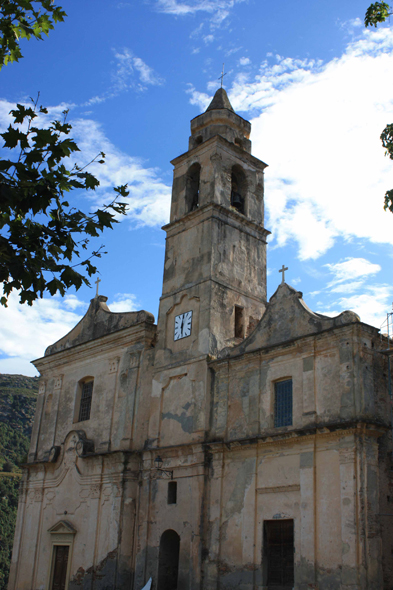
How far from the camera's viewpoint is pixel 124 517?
20484 millimetres

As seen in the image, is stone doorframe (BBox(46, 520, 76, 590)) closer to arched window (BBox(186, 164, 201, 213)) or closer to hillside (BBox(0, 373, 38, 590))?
arched window (BBox(186, 164, 201, 213))

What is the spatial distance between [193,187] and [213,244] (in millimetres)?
3775

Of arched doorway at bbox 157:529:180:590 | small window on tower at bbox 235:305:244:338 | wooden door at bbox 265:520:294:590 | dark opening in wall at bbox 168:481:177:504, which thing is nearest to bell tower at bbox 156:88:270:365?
small window on tower at bbox 235:305:244:338

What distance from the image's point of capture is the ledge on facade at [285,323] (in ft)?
56.5

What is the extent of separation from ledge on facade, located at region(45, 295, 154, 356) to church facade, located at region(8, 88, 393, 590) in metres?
0.09

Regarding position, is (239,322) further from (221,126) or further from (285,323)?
(221,126)

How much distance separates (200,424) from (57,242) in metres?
12.6

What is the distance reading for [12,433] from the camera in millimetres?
69812

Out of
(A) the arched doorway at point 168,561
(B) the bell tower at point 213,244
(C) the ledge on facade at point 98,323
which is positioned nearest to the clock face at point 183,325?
(B) the bell tower at point 213,244

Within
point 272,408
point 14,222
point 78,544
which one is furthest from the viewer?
point 78,544

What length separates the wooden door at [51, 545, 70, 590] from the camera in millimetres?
22141

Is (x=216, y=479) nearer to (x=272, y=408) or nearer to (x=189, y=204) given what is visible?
(x=272, y=408)

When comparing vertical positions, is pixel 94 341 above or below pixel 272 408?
above

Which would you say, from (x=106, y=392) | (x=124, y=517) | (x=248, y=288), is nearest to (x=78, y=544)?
(x=124, y=517)
